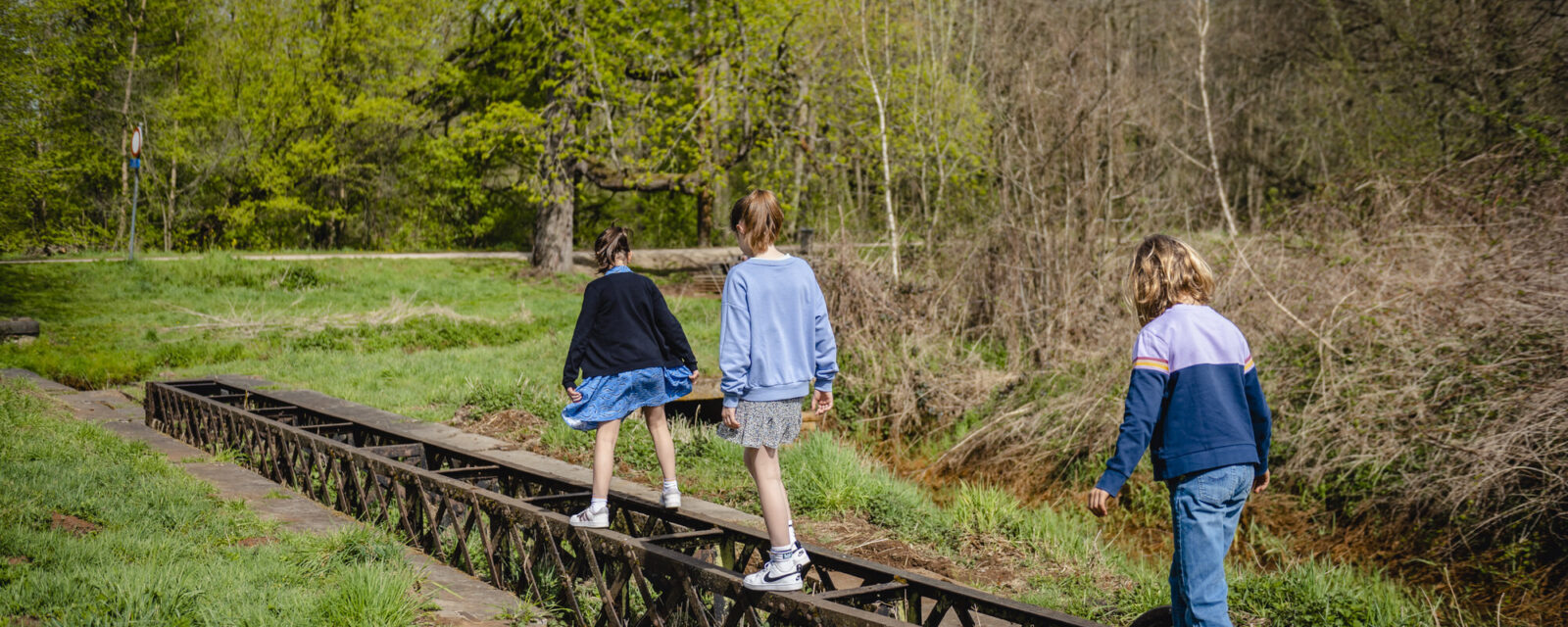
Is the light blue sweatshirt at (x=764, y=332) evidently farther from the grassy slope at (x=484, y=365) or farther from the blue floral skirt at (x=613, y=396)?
the grassy slope at (x=484, y=365)

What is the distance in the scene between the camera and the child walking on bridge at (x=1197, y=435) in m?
3.21

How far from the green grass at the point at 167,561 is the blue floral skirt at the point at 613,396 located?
1.09 m

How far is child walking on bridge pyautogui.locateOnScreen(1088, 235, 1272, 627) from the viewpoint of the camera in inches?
126

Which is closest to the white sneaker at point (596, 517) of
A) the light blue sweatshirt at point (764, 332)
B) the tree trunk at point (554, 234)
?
the light blue sweatshirt at point (764, 332)

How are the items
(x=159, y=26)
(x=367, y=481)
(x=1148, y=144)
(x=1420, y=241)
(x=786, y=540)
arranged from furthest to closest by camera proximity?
(x=159, y=26)
(x=1148, y=144)
(x=1420, y=241)
(x=367, y=481)
(x=786, y=540)

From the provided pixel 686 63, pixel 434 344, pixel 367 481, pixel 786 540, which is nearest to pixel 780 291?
pixel 786 540

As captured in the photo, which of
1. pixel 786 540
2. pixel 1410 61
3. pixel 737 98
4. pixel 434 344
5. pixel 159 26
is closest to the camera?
pixel 786 540

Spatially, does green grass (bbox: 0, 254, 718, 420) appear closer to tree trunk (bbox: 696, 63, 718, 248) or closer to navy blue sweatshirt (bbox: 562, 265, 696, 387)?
tree trunk (bbox: 696, 63, 718, 248)

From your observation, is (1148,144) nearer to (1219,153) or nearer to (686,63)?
(686,63)

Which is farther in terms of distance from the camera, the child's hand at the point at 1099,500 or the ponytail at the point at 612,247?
the ponytail at the point at 612,247

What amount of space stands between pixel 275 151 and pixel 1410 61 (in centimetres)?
2650

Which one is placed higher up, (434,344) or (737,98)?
(737,98)

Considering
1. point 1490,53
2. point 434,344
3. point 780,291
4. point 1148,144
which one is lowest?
point 434,344

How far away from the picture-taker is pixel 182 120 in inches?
1078
